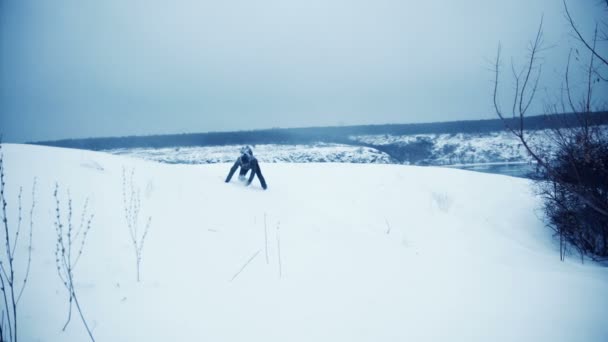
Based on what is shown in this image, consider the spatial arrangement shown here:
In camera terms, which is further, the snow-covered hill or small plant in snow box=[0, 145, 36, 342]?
the snow-covered hill

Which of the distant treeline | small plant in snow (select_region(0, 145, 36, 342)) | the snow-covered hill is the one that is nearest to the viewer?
small plant in snow (select_region(0, 145, 36, 342))

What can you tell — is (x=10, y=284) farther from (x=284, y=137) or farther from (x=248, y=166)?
(x=284, y=137)

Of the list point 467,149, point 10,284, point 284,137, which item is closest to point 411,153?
point 467,149

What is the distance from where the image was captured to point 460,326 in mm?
2107

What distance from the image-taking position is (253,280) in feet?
8.80

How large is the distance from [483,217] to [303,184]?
6.37m

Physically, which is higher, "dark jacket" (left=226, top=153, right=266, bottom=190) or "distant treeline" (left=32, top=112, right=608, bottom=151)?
"distant treeline" (left=32, top=112, right=608, bottom=151)

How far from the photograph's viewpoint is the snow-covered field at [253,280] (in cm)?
198

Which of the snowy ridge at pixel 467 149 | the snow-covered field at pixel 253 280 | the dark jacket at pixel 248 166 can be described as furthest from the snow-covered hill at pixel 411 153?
the snow-covered field at pixel 253 280

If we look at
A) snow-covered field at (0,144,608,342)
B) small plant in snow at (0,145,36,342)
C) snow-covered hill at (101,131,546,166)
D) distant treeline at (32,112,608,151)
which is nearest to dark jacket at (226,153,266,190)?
snow-covered field at (0,144,608,342)

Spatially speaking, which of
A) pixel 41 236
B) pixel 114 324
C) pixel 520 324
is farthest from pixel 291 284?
pixel 41 236

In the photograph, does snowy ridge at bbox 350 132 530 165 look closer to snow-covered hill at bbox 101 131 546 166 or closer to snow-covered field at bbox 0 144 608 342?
snow-covered hill at bbox 101 131 546 166

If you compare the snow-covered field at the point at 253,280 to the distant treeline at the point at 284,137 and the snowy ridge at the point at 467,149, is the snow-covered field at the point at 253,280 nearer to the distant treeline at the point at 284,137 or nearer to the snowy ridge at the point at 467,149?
the snowy ridge at the point at 467,149

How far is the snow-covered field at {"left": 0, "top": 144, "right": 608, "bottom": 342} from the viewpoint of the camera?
1.98 meters
